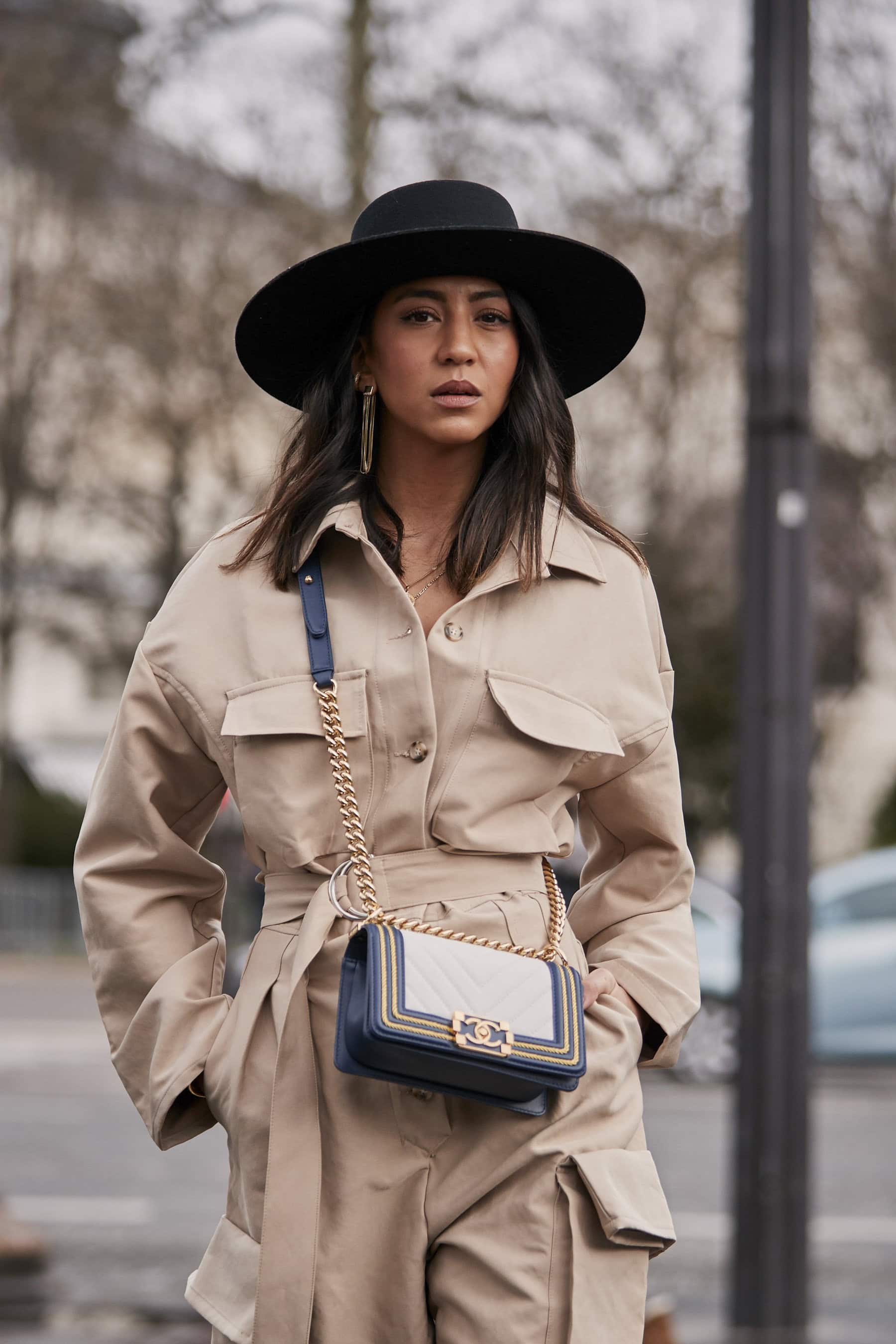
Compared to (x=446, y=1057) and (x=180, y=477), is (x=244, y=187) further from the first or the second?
(x=446, y=1057)

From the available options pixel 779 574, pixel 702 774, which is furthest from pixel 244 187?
pixel 779 574

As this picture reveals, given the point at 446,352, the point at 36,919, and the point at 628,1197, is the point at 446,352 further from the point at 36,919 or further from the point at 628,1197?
the point at 36,919

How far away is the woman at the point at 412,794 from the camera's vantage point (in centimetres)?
207

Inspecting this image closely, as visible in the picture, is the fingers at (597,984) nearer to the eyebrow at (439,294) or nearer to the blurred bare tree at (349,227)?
the eyebrow at (439,294)

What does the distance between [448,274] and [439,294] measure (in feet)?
→ 0.09

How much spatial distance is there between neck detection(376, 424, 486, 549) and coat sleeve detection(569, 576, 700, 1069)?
0.93 ft

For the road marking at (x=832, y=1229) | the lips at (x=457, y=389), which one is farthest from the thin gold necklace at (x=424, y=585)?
the road marking at (x=832, y=1229)

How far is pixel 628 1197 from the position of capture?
2092 millimetres

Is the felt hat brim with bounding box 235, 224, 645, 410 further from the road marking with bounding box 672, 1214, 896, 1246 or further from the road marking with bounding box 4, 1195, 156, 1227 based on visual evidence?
the road marking with bounding box 4, 1195, 156, 1227

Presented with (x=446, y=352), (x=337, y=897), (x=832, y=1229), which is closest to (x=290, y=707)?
(x=337, y=897)

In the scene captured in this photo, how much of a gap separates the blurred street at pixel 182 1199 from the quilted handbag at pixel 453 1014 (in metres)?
3.04

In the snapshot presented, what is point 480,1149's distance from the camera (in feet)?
6.81

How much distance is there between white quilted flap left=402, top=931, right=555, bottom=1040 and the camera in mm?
1975

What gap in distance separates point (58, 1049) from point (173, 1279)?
6.24 m
